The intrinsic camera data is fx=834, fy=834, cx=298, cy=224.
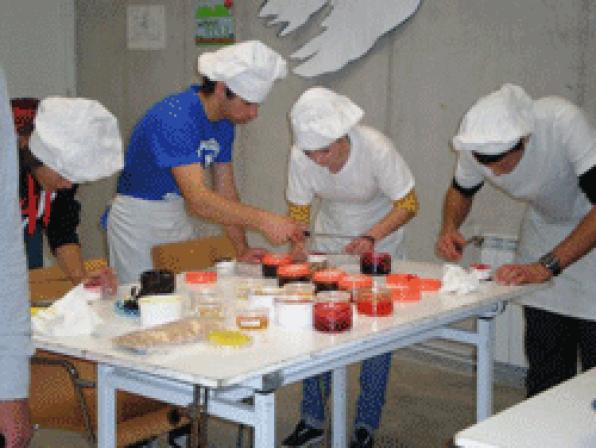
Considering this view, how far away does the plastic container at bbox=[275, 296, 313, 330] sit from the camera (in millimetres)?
2160

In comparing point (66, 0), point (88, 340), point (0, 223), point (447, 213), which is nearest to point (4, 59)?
point (66, 0)

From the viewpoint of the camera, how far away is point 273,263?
2789 mm

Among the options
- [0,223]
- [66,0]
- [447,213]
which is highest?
[66,0]

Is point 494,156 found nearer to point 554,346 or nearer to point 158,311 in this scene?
point 554,346

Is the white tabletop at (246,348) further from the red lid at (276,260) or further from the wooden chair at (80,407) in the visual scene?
the red lid at (276,260)

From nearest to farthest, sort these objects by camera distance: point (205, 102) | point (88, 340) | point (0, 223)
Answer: point (0, 223), point (88, 340), point (205, 102)

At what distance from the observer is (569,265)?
2.80m

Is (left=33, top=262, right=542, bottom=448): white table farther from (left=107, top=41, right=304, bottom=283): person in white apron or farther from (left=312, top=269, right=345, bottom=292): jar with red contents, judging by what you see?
(left=107, top=41, right=304, bottom=283): person in white apron

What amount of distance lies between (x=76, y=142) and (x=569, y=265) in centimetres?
165

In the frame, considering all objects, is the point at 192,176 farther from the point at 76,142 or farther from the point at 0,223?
the point at 0,223

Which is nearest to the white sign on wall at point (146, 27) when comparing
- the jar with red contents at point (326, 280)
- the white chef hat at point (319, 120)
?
the white chef hat at point (319, 120)

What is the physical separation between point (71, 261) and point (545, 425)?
189 cm

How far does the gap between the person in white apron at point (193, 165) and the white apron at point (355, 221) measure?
381 mm

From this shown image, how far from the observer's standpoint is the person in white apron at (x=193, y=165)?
290cm
